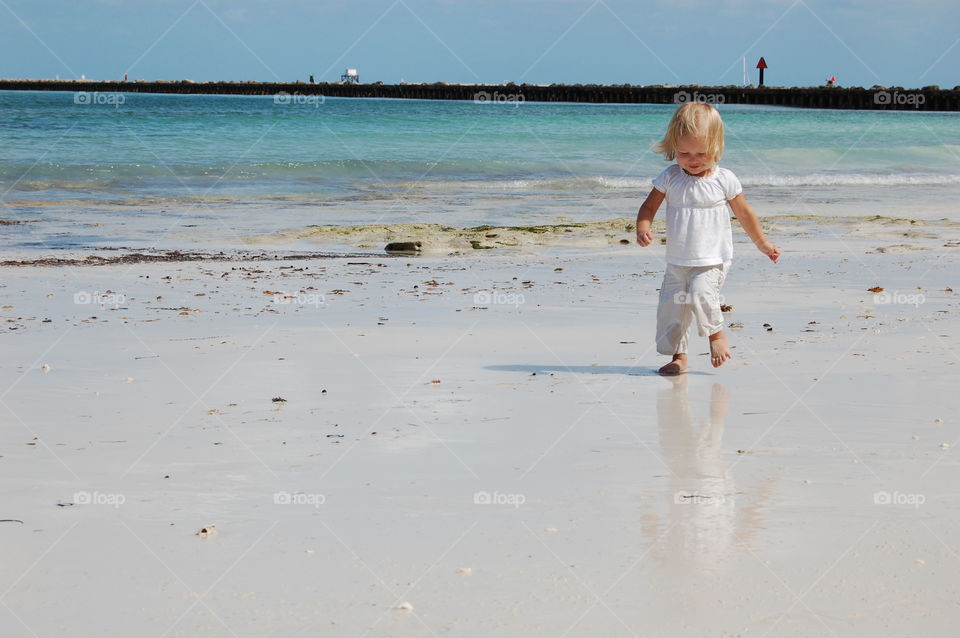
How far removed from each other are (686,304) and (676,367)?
0.30 m

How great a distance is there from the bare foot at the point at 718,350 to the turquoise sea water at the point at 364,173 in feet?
21.8

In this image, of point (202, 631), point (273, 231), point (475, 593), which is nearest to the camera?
point (202, 631)

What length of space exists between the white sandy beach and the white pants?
179 mm

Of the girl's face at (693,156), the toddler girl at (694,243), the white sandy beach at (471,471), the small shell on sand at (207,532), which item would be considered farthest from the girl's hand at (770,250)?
the small shell on sand at (207,532)

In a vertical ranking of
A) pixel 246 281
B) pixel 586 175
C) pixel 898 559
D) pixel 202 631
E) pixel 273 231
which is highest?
pixel 586 175

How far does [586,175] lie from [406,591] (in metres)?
18.8

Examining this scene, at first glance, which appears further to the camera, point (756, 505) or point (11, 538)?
point (756, 505)

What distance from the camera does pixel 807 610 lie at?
2.47 meters

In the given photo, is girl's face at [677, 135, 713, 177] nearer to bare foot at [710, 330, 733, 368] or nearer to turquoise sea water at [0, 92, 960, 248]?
bare foot at [710, 330, 733, 368]

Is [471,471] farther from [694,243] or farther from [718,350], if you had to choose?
[694,243]

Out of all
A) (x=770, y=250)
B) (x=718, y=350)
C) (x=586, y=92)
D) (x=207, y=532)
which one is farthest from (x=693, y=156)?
(x=586, y=92)

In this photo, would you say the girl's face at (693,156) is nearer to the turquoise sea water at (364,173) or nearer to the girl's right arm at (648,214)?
the girl's right arm at (648,214)

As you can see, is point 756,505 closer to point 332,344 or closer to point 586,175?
point 332,344

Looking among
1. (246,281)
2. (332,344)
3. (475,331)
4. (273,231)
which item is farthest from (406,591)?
(273,231)
